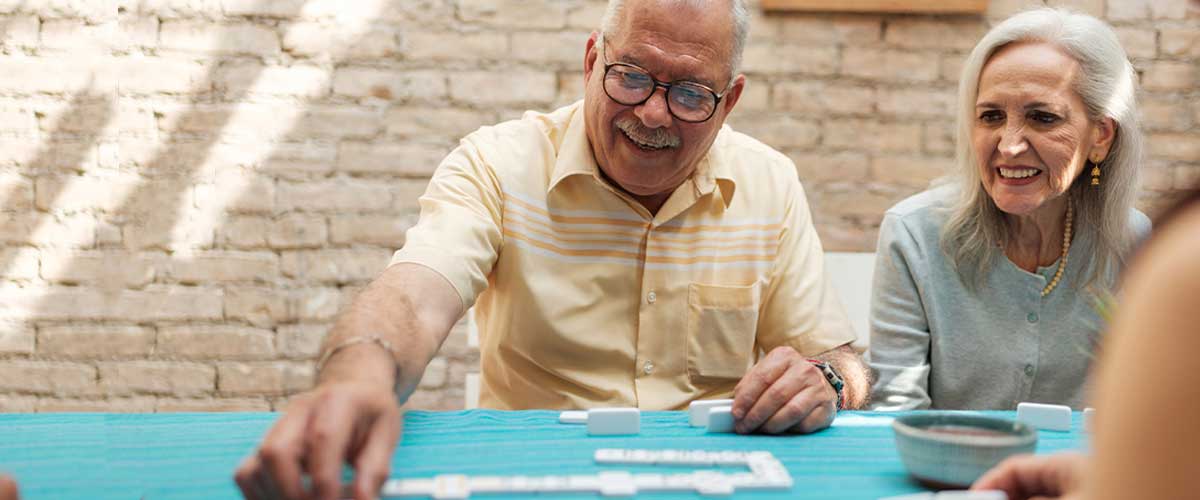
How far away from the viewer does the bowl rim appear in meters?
1.06

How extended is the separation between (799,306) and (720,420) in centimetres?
79

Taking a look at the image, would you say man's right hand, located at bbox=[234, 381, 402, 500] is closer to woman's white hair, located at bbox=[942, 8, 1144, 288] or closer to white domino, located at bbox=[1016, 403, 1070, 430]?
white domino, located at bbox=[1016, 403, 1070, 430]

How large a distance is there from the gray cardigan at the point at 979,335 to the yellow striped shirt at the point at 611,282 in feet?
0.56

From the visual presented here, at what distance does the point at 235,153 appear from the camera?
323 cm

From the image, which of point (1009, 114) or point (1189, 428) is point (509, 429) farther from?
point (1009, 114)

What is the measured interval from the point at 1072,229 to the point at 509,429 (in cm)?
160

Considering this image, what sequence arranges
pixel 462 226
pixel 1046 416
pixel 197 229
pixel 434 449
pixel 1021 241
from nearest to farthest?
pixel 434 449
pixel 1046 416
pixel 462 226
pixel 1021 241
pixel 197 229

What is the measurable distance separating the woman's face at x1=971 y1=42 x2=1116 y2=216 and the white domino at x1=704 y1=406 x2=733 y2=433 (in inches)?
45.8

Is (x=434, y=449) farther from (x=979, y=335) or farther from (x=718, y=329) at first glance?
(x=979, y=335)

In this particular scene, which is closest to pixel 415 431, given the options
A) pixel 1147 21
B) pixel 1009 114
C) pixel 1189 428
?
pixel 1189 428

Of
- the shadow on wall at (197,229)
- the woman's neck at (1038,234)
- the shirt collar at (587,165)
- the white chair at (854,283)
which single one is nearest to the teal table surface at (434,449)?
the shirt collar at (587,165)

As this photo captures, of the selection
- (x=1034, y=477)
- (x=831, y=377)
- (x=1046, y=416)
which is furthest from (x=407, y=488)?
(x=1046, y=416)

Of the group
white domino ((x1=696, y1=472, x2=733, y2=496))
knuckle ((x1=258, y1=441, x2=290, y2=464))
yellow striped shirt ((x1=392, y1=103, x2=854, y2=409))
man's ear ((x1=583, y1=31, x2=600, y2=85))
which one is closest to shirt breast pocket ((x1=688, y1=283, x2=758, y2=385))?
yellow striped shirt ((x1=392, y1=103, x2=854, y2=409))

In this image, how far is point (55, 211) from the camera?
10.5 ft
